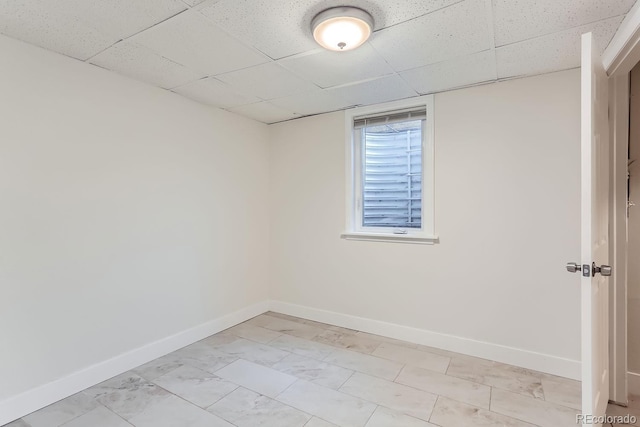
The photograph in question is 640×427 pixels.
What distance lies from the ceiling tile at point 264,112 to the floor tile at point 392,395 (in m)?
2.46

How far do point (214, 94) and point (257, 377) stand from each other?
231 cm

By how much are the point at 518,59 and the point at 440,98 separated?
2.23 ft

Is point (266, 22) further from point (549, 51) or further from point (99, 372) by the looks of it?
point (99, 372)

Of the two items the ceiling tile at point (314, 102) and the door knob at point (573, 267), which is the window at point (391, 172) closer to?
the ceiling tile at point (314, 102)

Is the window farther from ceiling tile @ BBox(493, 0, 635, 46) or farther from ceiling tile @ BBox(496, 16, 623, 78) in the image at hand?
ceiling tile @ BBox(493, 0, 635, 46)

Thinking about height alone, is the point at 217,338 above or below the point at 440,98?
below

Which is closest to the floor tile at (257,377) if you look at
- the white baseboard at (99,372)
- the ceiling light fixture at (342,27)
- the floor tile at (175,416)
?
the floor tile at (175,416)

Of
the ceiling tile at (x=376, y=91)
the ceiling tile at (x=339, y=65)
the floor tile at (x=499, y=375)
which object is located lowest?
the floor tile at (x=499, y=375)

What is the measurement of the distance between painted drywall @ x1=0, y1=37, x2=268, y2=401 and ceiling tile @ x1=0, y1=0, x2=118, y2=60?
0.11m

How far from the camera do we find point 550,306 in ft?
7.76

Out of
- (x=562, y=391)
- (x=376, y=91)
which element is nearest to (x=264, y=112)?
(x=376, y=91)

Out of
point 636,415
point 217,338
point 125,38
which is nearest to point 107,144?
point 125,38

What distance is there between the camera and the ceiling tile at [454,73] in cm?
214

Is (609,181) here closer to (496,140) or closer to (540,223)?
(540,223)
